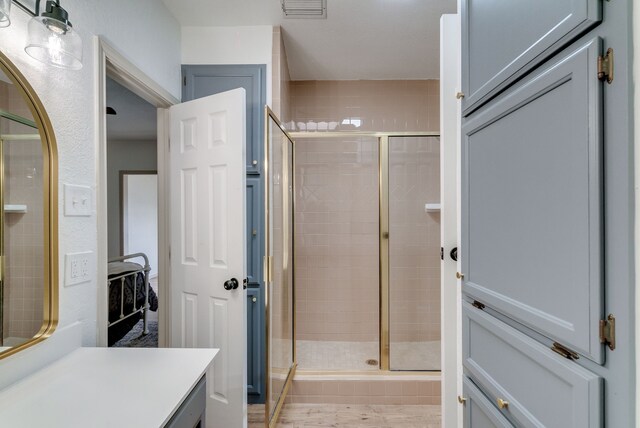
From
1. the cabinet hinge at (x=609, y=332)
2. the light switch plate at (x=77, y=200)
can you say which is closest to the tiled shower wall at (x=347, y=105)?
the light switch plate at (x=77, y=200)

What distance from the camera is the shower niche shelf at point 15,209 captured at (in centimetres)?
94

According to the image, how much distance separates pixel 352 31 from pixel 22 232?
7.07 ft

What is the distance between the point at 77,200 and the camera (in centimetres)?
118

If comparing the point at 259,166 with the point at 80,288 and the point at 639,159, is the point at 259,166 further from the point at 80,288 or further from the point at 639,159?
the point at 639,159

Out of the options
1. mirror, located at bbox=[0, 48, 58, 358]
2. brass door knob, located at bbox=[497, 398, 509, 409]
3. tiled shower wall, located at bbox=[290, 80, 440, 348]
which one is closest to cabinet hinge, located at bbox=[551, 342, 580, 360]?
brass door knob, located at bbox=[497, 398, 509, 409]

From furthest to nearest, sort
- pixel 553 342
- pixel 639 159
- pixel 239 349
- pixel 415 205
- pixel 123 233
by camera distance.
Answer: pixel 123 233 → pixel 415 205 → pixel 239 349 → pixel 553 342 → pixel 639 159

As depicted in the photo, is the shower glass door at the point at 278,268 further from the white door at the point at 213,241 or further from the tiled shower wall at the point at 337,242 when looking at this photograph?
the tiled shower wall at the point at 337,242

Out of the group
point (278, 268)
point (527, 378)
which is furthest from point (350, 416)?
point (527, 378)

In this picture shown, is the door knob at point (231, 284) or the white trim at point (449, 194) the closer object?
the white trim at point (449, 194)

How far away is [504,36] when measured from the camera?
86 cm

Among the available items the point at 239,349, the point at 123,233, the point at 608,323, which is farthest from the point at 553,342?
the point at 123,233

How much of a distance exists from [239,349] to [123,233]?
4117mm

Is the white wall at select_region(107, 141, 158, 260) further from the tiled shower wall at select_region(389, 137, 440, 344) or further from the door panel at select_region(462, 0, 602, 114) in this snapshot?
the door panel at select_region(462, 0, 602, 114)

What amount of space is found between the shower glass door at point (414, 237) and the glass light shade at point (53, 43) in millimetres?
2247
